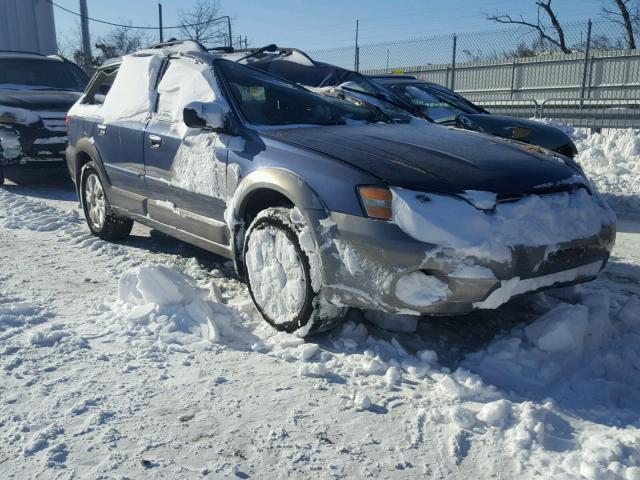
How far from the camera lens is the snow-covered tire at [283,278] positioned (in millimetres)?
3178

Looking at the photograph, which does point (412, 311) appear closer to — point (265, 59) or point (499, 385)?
point (499, 385)

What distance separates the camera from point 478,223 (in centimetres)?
278

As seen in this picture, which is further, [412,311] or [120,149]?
[120,149]

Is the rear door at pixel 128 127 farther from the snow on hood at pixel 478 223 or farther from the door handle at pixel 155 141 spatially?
the snow on hood at pixel 478 223

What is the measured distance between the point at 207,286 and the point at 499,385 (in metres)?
2.05

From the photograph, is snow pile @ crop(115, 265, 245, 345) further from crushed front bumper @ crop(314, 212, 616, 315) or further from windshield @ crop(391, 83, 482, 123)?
windshield @ crop(391, 83, 482, 123)

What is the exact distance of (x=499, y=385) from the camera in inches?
112

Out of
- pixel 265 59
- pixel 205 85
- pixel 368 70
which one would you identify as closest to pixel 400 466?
pixel 205 85

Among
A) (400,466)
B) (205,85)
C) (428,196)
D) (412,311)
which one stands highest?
(205,85)

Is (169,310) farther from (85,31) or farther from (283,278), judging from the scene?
(85,31)

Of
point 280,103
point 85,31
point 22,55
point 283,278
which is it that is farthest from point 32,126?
point 85,31

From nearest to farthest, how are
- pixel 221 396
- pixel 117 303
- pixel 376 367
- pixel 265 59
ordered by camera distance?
pixel 221 396
pixel 376 367
pixel 117 303
pixel 265 59

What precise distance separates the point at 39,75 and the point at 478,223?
8699mm

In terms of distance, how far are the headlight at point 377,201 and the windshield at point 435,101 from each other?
440 cm
